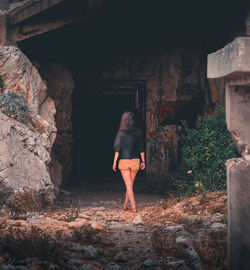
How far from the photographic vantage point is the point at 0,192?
21.6 ft

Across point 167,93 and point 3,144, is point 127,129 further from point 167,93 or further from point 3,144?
point 167,93

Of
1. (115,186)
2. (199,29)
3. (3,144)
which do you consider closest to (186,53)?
(199,29)

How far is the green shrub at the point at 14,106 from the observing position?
7.50 meters

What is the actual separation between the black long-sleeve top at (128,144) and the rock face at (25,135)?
132 centimetres

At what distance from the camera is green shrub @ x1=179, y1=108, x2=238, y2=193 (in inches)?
328

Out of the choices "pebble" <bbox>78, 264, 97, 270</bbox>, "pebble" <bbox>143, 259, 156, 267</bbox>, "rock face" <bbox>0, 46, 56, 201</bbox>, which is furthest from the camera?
"rock face" <bbox>0, 46, 56, 201</bbox>

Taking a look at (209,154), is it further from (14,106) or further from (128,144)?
(14,106)

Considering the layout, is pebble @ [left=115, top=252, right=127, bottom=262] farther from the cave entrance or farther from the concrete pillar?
the cave entrance

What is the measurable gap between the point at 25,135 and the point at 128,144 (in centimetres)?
177

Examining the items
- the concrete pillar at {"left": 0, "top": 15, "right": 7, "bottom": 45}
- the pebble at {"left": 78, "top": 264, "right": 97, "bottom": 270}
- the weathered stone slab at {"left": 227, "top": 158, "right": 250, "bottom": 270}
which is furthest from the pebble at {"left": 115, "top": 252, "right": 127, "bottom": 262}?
the concrete pillar at {"left": 0, "top": 15, "right": 7, "bottom": 45}

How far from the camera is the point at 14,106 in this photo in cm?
761

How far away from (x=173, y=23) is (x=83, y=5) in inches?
105

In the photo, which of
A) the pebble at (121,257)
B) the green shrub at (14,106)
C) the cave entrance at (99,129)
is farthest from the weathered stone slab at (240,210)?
the cave entrance at (99,129)

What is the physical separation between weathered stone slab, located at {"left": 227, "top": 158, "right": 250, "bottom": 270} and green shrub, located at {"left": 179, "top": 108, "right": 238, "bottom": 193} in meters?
4.12
